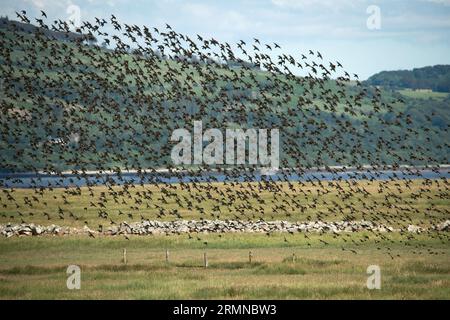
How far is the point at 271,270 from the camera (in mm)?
57375

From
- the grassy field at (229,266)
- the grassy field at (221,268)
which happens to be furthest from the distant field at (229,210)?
the grassy field at (221,268)

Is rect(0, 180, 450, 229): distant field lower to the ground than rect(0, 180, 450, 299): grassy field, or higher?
higher

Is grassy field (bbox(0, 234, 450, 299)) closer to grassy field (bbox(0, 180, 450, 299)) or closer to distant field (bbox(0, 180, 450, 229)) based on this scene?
grassy field (bbox(0, 180, 450, 299))

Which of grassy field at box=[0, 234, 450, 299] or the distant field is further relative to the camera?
the distant field

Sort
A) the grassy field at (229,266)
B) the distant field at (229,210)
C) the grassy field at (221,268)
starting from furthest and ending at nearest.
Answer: the distant field at (229,210) → the grassy field at (229,266) → the grassy field at (221,268)

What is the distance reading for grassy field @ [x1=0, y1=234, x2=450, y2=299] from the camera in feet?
155

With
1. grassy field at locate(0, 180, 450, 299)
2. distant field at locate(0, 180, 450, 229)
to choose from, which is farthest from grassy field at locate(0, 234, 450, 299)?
distant field at locate(0, 180, 450, 229)

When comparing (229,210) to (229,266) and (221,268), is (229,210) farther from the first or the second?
(221,268)

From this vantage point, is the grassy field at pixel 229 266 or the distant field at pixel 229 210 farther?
the distant field at pixel 229 210

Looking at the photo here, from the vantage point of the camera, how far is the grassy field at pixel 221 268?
47.3m

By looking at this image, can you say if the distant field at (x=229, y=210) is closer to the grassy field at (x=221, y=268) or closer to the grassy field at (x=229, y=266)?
the grassy field at (x=229, y=266)

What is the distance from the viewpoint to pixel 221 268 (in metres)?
59.2

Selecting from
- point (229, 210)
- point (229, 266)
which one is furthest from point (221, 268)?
point (229, 210)

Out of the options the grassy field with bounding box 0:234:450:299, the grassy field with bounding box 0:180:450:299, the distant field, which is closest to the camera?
the grassy field with bounding box 0:234:450:299
